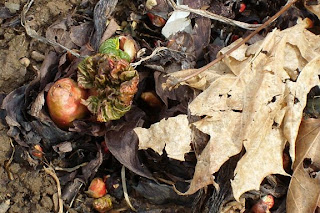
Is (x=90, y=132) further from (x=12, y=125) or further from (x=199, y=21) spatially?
(x=199, y=21)

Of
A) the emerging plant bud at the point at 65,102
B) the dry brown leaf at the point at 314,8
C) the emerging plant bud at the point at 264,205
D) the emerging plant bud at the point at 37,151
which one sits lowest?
the emerging plant bud at the point at 264,205

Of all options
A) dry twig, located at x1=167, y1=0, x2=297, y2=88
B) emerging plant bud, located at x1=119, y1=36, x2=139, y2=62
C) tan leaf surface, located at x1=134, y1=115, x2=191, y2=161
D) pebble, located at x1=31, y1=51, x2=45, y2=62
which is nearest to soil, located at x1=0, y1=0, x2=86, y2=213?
pebble, located at x1=31, y1=51, x2=45, y2=62

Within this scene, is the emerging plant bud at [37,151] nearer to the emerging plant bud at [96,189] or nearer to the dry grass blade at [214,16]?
the emerging plant bud at [96,189]

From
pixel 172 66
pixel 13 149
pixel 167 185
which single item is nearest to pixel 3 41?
pixel 13 149

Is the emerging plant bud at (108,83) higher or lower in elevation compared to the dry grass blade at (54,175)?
higher

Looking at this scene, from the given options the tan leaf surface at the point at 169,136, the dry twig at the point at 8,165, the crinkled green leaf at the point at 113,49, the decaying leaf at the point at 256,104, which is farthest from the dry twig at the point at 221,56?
the dry twig at the point at 8,165

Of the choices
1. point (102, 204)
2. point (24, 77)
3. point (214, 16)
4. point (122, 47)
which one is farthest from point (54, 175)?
point (214, 16)

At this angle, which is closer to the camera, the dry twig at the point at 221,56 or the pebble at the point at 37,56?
the dry twig at the point at 221,56
